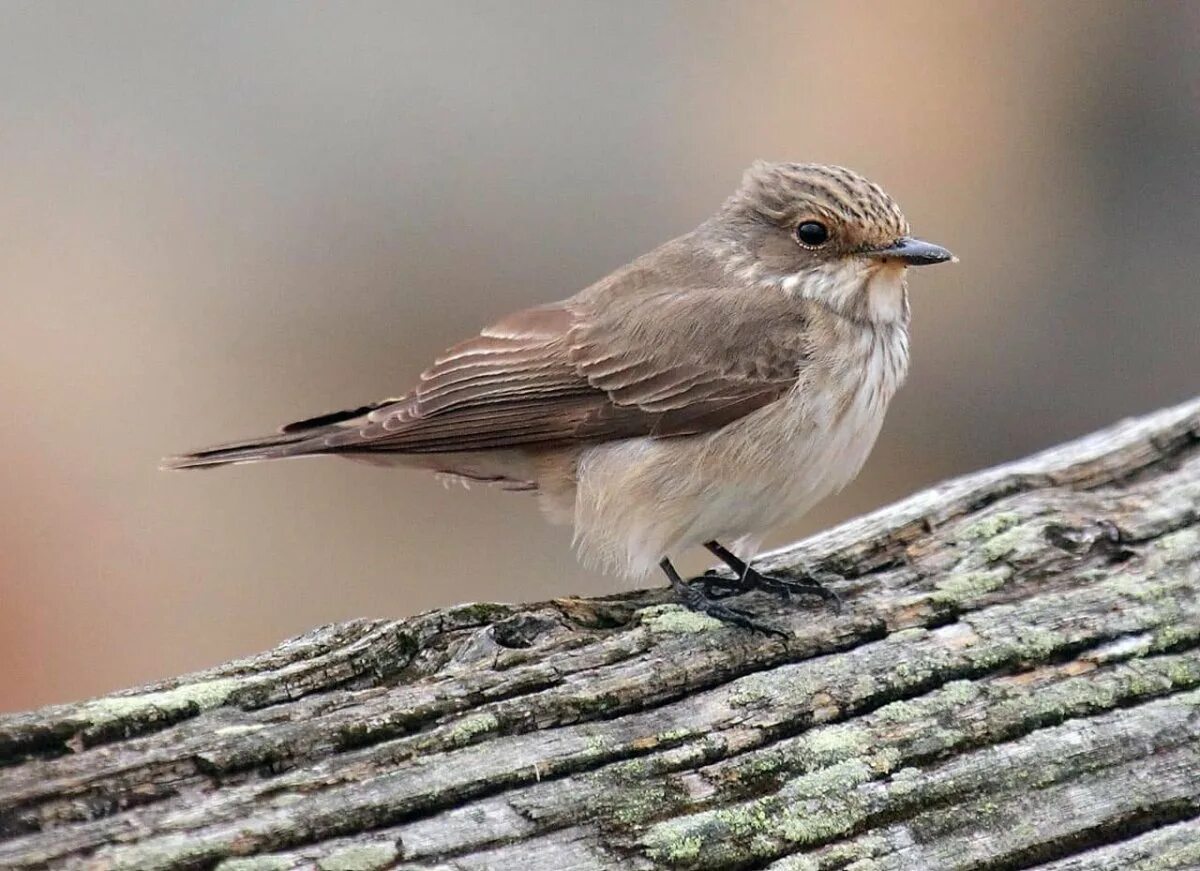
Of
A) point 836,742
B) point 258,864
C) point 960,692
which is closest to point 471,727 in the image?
point 258,864

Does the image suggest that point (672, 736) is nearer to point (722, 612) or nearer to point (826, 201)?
point (722, 612)

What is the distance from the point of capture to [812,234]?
4848mm

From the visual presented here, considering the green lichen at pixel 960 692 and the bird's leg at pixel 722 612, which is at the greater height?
the bird's leg at pixel 722 612

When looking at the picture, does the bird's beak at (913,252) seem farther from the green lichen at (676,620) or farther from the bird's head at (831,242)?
the green lichen at (676,620)

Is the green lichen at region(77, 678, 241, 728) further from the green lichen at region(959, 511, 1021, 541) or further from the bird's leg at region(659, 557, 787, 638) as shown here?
the green lichen at region(959, 511, 1021, 541)

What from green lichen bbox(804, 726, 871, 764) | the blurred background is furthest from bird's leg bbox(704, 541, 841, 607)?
the blurred background

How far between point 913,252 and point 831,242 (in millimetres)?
294

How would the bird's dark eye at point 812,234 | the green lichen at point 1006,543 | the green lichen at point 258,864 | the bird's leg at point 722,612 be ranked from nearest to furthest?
the green lichen at point 258,864 < the bird's leg at point 722,612 < the green lichen at point 1006,543 < the bird's dark eye at point 812,234

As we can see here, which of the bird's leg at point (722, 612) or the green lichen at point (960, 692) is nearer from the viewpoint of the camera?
the green lichen at point (960, 692)

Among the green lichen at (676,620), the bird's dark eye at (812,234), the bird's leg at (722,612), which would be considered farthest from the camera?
the bird's dark eye at (812,234)

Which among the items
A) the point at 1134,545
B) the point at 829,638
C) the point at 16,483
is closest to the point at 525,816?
the point at 829,638

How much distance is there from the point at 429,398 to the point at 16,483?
359 centimetres

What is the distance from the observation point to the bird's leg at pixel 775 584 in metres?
4.12

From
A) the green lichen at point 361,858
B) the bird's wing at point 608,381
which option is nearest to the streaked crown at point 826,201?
the bird's wing at point 608,381
